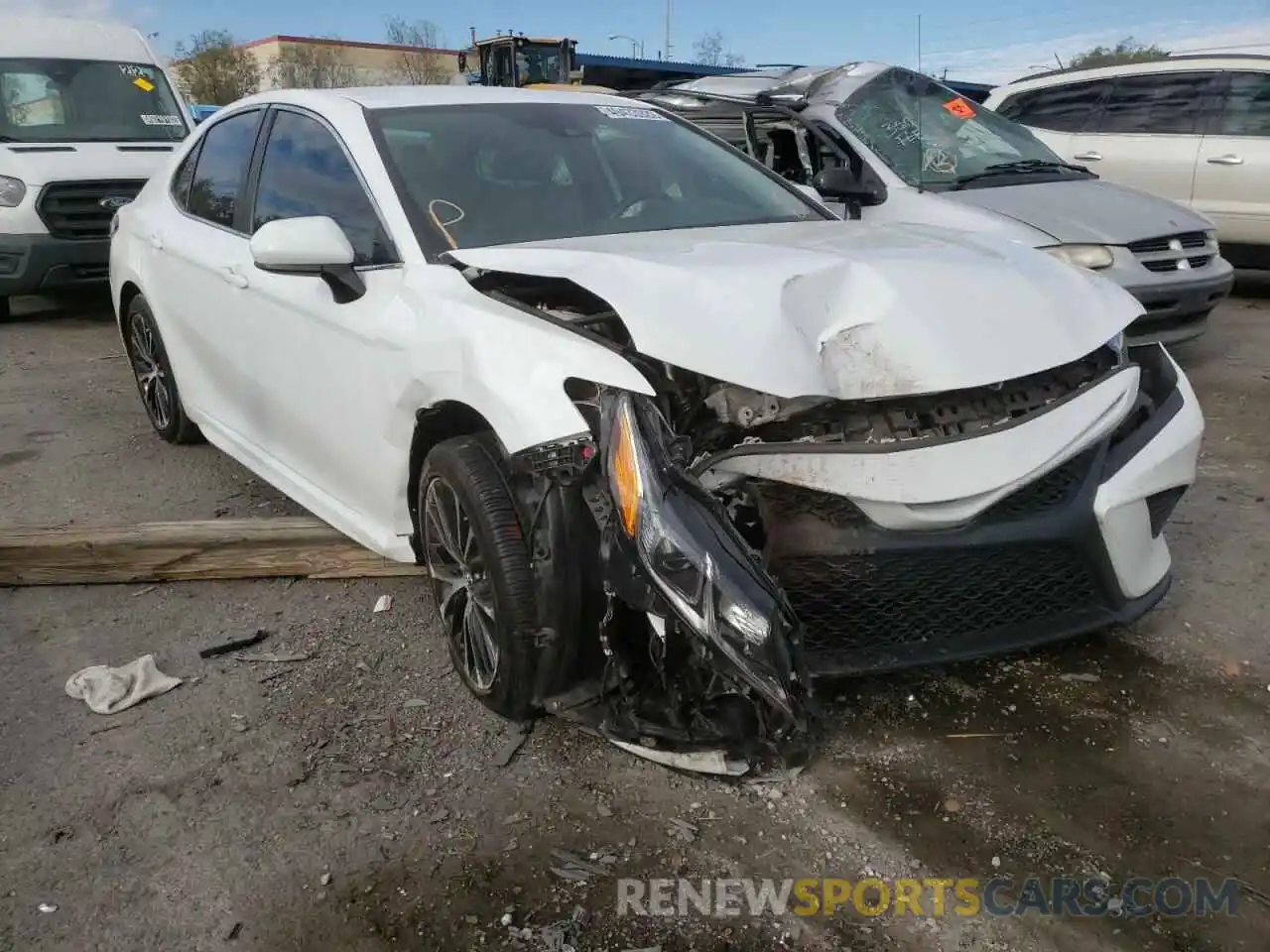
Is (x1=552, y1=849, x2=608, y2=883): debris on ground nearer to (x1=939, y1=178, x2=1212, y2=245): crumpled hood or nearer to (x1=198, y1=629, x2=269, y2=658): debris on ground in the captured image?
(x1=198, y1=629, x2=269, y2=658): debris on ground

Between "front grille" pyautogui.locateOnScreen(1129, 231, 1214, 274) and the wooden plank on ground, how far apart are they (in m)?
4.56

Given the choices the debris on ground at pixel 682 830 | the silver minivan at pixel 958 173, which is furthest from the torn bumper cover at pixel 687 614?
the silver minivan at pixel 958 173

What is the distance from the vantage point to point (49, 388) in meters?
6.84

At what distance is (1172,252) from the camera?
6.22 m

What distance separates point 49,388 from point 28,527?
330 centimetres

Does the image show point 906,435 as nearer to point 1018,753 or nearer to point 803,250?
point 803,250

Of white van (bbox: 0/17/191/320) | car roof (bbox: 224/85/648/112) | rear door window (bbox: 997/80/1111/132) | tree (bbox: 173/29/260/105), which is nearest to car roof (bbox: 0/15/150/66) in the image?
white van (bbox: 0/17/191/320)

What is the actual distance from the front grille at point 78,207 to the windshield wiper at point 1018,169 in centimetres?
657

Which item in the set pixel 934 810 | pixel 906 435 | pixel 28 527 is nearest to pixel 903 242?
pixel 906 435

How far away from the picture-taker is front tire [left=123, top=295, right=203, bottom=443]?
5043 millimetres

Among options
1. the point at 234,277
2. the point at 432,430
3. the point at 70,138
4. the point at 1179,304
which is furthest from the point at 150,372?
the point at 1179,304

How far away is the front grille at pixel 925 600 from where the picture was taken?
2539 mm

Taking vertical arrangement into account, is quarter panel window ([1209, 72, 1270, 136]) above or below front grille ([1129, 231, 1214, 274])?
above

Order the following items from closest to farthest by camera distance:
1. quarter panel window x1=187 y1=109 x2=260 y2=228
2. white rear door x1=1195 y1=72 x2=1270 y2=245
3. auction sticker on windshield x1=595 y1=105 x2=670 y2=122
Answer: auction sticker on windshield x1=595 y1=105 x2=670 y2=122 → quarter panel window x1=187 y1=109 x2=260 y2=228 → white rear door x1=1195 y1=72 x2=1270 y2=245
